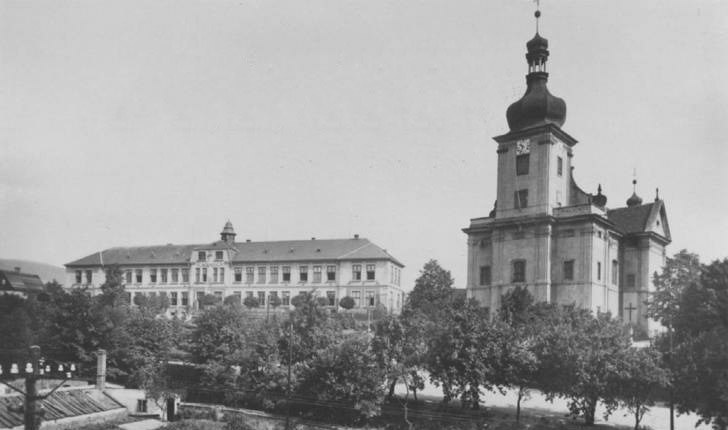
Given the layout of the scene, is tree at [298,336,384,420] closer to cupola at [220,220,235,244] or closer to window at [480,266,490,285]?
window at [480,266,490,285]

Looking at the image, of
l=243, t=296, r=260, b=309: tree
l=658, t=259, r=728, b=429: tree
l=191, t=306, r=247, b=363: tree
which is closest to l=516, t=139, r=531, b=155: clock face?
l=658, t=259, r=728, b=429: tree

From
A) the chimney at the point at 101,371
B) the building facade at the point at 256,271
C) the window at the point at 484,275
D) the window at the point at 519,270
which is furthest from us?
the building facade at the point at 256,271

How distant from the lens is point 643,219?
1971 inches

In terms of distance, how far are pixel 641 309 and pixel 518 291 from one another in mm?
14104

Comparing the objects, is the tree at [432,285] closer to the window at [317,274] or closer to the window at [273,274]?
the window at [317,274]

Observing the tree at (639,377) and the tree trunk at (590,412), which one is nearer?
the tree at (639,377)

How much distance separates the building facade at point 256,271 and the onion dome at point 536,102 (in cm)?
2925

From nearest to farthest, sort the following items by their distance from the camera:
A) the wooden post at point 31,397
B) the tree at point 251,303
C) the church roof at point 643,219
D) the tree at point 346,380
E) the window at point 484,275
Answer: the wooden post at point 31,397 < the tree at point 346,380 < the church roof at point 643,219 < the window at point 484,275 < the tree at point 251,303

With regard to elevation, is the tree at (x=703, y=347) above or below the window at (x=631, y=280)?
below

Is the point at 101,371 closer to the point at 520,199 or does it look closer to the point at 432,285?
the point at 432,285

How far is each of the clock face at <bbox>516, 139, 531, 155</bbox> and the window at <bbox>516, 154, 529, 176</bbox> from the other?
12.2 inches

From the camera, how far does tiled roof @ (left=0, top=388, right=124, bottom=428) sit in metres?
23.1

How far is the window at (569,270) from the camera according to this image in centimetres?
4522

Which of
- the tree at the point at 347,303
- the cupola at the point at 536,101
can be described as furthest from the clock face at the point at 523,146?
the tree at the point at 347,303
